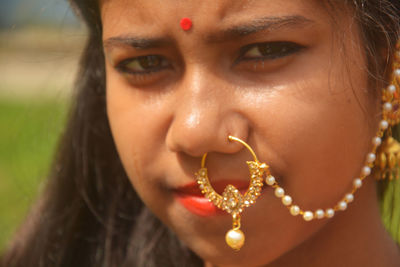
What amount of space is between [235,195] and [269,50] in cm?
35

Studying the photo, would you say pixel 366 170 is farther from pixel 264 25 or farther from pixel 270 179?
pixel 264 25

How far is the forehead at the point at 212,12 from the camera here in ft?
4.36

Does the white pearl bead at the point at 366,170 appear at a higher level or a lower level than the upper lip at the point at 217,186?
lower

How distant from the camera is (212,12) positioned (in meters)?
1.34

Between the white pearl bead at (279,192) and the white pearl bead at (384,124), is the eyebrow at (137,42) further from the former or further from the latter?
the white pearl bead at (384,124)

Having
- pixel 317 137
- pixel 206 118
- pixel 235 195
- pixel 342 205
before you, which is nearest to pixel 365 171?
pixel 342 205

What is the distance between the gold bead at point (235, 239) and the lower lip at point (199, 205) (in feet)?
0.24

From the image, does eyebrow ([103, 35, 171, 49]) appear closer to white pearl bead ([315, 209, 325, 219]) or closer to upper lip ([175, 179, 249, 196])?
upper lip ([175, 179, 249, 196])

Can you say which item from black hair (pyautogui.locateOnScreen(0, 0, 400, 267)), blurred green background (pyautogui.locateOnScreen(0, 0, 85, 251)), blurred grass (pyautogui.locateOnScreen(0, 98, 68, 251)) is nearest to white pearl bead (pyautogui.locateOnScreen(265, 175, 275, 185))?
black hair (pyautogui.locateOnScreen(0, 0, 400, 267))

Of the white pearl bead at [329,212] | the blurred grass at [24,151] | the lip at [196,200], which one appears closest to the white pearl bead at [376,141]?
the white pearl bead at [329,212]

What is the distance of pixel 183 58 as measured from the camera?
1416 mm

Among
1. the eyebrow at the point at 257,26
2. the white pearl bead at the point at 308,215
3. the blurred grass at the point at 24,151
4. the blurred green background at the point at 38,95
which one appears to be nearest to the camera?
the eyebrow at the point at 257,26

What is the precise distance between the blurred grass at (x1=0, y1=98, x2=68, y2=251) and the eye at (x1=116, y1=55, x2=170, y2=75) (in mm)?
772

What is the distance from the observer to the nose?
4.37 feet
